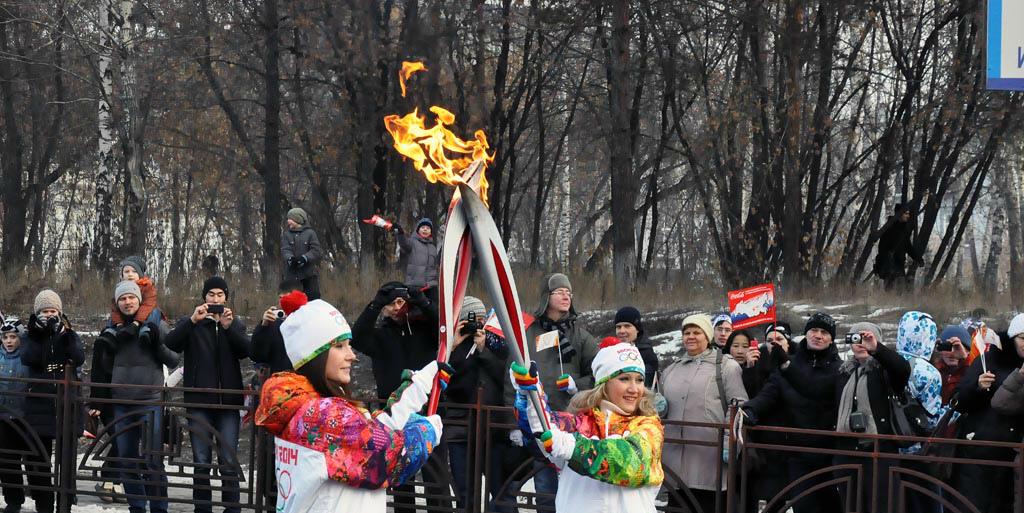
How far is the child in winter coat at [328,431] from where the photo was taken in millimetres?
4930

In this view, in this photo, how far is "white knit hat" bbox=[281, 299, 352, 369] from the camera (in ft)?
16.5

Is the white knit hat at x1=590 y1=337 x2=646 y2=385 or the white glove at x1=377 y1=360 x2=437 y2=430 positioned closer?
the white glove at x1=377 y1=360 x2=437 y2=430

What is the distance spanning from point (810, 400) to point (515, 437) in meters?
1.78

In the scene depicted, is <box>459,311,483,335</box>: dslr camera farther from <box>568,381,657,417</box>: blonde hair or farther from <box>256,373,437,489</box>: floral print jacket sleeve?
<box>256,373,437,489</box>: floral print jacket sleeve

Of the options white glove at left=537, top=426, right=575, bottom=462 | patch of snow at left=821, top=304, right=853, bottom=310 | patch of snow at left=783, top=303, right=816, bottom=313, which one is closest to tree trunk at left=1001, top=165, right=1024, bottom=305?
patch of snow at left=821, top=304, right=853, bottom=310

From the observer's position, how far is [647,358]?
897cm

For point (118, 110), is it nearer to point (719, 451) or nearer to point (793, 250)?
point (793, 250)

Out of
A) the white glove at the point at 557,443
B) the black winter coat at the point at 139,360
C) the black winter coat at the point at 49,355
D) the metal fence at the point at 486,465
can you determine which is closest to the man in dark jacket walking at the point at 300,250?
the metal fence at the point at 486,465

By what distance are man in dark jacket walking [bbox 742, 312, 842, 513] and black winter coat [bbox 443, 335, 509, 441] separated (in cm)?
171

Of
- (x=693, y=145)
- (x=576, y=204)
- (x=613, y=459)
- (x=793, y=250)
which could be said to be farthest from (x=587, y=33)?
(x=576, y=204)

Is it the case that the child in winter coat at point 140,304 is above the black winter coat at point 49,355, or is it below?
above

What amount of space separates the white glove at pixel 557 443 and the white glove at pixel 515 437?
124 inches

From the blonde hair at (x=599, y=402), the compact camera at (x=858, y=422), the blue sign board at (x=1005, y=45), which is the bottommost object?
the compact camera at (x=858, y=422)

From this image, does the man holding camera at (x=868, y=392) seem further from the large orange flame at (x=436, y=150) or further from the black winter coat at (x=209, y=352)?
the black winter coat at (x=209, y=352)
